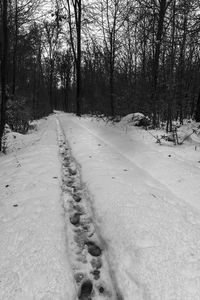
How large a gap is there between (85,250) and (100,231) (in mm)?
325

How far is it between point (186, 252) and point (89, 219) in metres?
1.27

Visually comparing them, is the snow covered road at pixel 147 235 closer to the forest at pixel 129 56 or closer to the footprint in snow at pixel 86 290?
the footprint in snow at pixel 86 290

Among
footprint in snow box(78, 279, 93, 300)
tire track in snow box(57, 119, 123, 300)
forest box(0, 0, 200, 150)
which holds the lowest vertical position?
footprint in snow box(78, 279, 93, 300)

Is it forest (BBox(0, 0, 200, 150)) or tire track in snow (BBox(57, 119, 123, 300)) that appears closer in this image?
tire track in snow (BBox(57, 119, 123, 300))

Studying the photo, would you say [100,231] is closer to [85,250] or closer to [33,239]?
[85,250]

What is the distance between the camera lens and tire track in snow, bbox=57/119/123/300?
2.00 m

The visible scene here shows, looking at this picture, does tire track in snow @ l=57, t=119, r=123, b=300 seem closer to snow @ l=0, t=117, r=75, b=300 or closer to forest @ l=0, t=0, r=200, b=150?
snow @ l=0, t=117, r=75, b=300

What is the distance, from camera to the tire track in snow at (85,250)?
2.00 meters

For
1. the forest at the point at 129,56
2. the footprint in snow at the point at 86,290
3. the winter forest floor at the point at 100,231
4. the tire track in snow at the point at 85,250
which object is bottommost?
the footprint in snow at the point at 86,290

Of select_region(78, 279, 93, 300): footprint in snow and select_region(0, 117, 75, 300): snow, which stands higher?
select_region(0, 117, 75, 300): snow

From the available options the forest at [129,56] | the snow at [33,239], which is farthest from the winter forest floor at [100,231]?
the forest at [129,56]

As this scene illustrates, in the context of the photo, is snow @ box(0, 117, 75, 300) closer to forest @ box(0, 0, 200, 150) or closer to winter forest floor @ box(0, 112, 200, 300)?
winter forest floor @ box(0, 112, 200, 300)

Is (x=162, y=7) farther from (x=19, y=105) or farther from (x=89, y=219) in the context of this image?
(x=89, y=219)

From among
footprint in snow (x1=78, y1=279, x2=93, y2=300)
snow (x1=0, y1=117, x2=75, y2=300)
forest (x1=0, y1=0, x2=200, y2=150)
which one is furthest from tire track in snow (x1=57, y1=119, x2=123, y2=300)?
forest (x1=0, y1=0, x2=200, y2=150)
